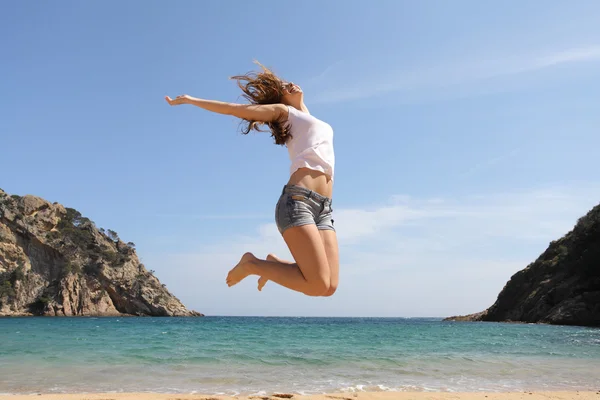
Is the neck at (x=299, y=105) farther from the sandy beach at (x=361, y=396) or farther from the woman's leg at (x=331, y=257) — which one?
the sandy beach at (x=361, y=396)

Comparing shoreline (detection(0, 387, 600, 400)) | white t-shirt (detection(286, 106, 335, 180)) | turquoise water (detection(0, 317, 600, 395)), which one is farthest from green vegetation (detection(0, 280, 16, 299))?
white t-shirt (detection(286, 106, 335, 180))

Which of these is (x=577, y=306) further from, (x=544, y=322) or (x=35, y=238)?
(x=35, y=238)

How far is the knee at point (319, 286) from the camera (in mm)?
3602

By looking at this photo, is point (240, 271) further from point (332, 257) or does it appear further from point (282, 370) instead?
point (282, 370)

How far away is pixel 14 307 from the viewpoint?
66.4m

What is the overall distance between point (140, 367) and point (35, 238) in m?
67.6

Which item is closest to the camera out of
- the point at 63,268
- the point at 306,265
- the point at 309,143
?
the point at 306,265

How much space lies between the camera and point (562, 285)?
47.9m

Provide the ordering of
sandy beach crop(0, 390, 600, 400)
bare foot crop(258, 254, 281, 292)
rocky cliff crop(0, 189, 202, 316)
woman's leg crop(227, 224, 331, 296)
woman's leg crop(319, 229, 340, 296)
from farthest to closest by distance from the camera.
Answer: rocky cliff crop(0, 189, 202, 316) < sandy beach crop(0, 390, 600, 400) < bare foot crop(258, 254, 281, 292) < woman's leg crop(319, 229, 340, 296) < woman's leg crop(227, 224, 331, 296)

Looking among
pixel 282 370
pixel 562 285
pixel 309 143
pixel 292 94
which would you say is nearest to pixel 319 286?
pixel 309 143

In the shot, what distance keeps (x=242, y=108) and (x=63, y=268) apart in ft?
249

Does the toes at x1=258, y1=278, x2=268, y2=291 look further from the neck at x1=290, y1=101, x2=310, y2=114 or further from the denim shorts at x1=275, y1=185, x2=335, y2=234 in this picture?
the neck at x1=290, y1=101, x2=310, y2=114

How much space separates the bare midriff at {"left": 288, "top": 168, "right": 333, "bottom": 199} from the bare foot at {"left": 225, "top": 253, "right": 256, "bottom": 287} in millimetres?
715

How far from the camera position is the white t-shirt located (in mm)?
3895
